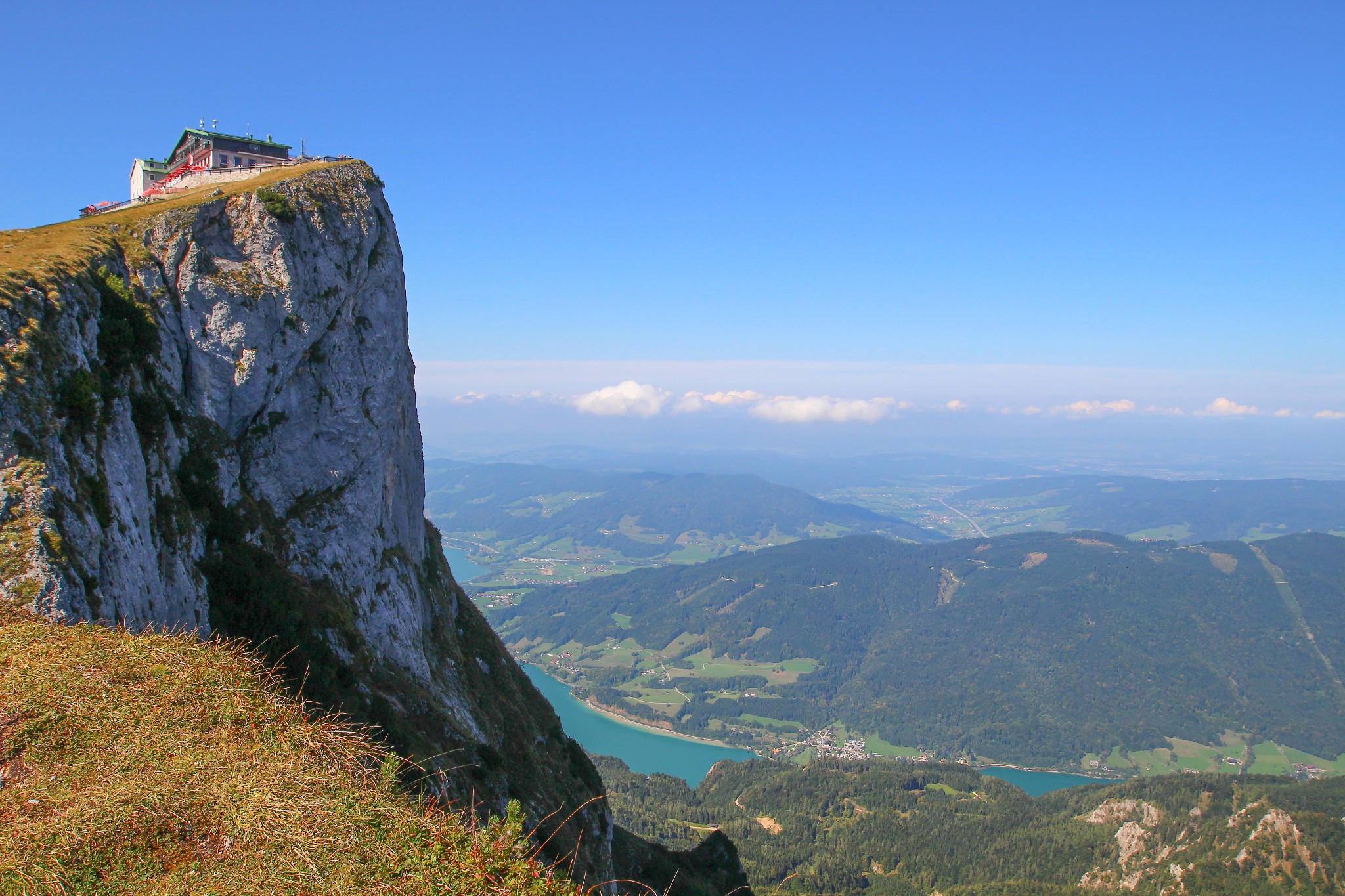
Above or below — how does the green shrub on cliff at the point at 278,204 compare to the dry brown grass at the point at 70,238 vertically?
above

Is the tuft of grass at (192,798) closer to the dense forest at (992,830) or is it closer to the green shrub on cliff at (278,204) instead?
the green shrub on cliff at (278,204)

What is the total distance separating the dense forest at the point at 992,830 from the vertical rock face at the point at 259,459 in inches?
3812

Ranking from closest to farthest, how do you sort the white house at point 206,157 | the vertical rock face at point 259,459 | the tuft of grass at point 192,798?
the tuft of grass at point 192,798 → the vertical rock face at point 259,459 → the white house at point 206,157

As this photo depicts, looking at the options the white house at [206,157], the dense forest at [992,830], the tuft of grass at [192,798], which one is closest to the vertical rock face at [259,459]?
the tuft of grass at [192,798]

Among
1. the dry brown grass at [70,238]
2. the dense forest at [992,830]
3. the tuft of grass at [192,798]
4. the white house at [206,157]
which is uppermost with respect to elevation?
the white house at [206,157]

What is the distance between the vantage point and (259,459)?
3167cm

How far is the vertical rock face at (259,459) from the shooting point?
18.4 meters

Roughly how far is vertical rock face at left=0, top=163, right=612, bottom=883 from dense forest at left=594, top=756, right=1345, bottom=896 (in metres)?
96.8

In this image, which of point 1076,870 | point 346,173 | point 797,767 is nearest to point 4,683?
point 346,173

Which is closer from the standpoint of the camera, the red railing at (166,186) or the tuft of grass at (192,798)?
the tuft of grass at (192,798)

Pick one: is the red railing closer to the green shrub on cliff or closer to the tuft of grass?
the green shrub on cliff

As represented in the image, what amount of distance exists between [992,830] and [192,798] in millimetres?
173336

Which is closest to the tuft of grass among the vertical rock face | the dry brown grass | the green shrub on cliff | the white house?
the vertical rock face

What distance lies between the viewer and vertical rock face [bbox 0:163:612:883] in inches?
723
